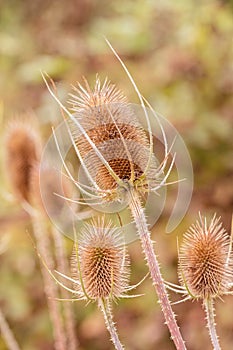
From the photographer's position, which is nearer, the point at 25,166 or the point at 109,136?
the point at 109,136

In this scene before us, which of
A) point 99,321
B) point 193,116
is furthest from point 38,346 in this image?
point 193,116

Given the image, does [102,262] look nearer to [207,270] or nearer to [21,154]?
[207,270]

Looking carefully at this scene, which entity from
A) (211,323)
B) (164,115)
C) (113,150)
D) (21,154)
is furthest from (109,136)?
(164,115)

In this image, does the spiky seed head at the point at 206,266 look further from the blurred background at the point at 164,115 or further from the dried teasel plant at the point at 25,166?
the blurred background at the point at 164,115

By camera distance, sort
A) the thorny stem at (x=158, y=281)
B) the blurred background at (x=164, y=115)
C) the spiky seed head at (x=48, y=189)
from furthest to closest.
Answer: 1. the blurred background at (x=164, y=115)
2. the spiky seed head at (x=48, y=189)
3. the thorny stem at (x=158, y=281)

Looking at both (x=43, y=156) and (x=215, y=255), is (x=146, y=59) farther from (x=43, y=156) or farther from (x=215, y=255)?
(x=215, y=255)

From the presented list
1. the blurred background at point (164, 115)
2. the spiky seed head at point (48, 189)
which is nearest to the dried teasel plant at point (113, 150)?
the spiky seed head at point (48, 189)
